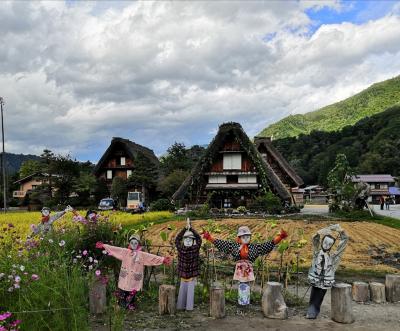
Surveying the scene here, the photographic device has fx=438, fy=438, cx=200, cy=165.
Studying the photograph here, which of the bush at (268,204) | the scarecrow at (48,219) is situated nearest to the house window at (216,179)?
the bush at (268,204)

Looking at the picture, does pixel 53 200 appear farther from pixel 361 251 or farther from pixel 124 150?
pixel 361 251

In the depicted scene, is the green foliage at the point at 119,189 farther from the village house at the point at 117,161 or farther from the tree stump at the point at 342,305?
the tree stump at the point at 342,305

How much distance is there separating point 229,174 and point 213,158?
1589 millimetres


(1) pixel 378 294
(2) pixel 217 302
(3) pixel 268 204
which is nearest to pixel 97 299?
(2) pixel 217 302

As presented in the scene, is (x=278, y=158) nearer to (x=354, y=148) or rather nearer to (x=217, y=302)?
(x=217, y=302)

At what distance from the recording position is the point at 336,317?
6695 millimetres

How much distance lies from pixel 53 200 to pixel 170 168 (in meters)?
11.3

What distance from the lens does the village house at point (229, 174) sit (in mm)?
29000

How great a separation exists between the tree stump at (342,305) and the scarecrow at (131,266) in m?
2.67

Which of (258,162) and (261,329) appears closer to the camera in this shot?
(261,329)

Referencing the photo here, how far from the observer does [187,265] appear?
732 centimetres

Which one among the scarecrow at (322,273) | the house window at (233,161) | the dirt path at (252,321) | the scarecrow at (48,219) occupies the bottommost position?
the dirt path at (252,321)

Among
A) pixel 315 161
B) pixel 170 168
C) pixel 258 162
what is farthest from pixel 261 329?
pixel 315 161

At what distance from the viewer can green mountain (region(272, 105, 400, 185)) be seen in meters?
61.1
